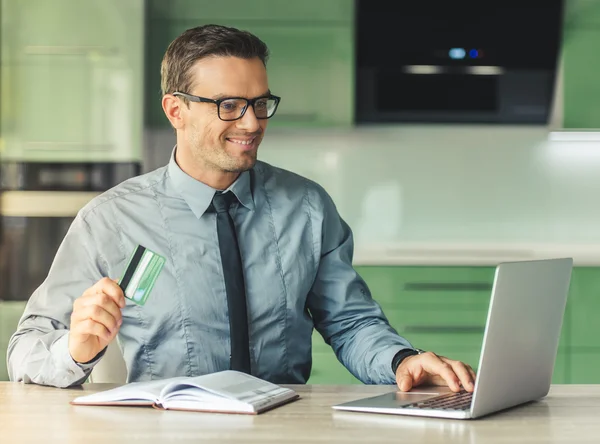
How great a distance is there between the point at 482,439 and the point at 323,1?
297cm

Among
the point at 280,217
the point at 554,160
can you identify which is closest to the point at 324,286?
the point at 280,217

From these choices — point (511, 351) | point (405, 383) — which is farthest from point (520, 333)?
point (405, 383)

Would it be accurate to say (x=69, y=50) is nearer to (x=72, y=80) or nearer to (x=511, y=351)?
(x=72, y=80)

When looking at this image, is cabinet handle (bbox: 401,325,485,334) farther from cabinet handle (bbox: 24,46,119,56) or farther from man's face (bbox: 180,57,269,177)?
man's face (bbox: 180,57,269,177)

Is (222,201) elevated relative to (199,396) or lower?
elevated

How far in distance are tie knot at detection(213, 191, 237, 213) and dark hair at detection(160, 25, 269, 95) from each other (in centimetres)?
23

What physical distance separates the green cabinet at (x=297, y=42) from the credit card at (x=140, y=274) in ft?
8.42

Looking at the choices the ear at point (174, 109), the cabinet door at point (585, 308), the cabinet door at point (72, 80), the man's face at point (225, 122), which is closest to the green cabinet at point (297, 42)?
the cabinet door at point (72, 80)

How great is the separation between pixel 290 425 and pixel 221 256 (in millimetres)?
648

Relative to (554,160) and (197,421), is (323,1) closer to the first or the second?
(554,160)

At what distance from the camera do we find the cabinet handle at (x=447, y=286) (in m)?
Answer: 3.66

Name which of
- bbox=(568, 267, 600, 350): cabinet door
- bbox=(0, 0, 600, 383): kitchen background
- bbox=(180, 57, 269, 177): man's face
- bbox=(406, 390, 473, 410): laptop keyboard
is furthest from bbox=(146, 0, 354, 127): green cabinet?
bbox=(406, 390, 473, 410): laptop keyboard

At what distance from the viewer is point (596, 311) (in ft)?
12.0

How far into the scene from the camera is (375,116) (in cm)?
392
